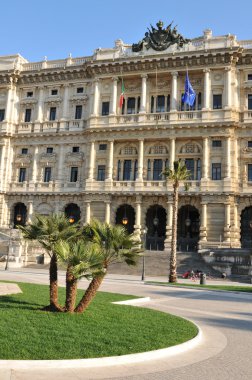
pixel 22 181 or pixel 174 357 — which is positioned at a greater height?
pixel 22 181

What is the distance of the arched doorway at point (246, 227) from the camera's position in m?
44.8

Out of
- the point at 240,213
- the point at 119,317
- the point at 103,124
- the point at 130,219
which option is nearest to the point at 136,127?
the point at 103,124

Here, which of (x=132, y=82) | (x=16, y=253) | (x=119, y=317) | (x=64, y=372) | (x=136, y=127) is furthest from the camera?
(x=132, y=82)

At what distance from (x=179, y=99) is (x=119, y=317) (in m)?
38.4

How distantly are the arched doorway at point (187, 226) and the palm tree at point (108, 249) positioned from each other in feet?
108

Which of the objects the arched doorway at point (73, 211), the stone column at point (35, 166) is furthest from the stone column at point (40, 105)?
the arched doorway at point (73, 211)

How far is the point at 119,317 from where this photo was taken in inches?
549

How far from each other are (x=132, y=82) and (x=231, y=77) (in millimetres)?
12150

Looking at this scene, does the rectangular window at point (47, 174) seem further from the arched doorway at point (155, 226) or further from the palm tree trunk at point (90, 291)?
the palm tree trunk at point (90, 291)

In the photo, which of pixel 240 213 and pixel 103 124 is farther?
pixel 103 124

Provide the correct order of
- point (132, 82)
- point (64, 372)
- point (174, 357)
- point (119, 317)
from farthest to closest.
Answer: point (132, 82)
point (119, 317)
point (174, 357)
point (64, 372)

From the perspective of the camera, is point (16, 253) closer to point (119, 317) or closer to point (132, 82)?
point (132, 82)

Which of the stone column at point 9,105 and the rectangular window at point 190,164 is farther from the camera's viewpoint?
the stone column at point 9,105

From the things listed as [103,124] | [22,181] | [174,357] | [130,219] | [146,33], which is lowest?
[174,357]
